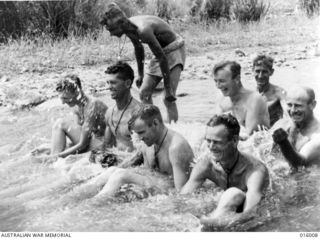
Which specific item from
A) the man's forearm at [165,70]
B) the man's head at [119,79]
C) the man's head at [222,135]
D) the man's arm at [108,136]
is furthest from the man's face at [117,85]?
A: the man's head at [222,135]

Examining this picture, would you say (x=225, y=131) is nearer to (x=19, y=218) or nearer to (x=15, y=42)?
(x=19, y=218)

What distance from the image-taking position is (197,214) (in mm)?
2705

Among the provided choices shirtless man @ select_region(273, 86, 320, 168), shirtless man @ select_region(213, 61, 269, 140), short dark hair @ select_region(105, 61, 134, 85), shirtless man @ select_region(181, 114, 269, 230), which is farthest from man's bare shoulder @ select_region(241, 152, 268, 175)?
short dark hair @ select_region(105, 61, 134, 85)

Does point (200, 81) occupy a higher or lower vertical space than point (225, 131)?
lower

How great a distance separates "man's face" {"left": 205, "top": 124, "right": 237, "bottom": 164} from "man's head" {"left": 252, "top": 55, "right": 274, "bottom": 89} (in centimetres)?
118

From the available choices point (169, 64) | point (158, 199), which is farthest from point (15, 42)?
point (158, 199)

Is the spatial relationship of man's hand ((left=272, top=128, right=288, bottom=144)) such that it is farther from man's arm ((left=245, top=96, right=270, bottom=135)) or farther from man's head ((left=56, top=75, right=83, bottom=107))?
man's head ((left=56, top=75, right=83, bottom=107))

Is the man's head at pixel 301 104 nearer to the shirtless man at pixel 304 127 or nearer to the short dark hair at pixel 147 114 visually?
the shirtless man at pixel 304 127

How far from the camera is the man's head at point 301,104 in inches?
118

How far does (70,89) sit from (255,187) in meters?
1.55

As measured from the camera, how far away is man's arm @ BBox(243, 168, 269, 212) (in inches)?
98.3

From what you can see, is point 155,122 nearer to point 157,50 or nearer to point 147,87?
point 157,50

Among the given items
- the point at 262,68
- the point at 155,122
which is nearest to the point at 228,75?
the point at 262,68

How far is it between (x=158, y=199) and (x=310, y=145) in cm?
84
